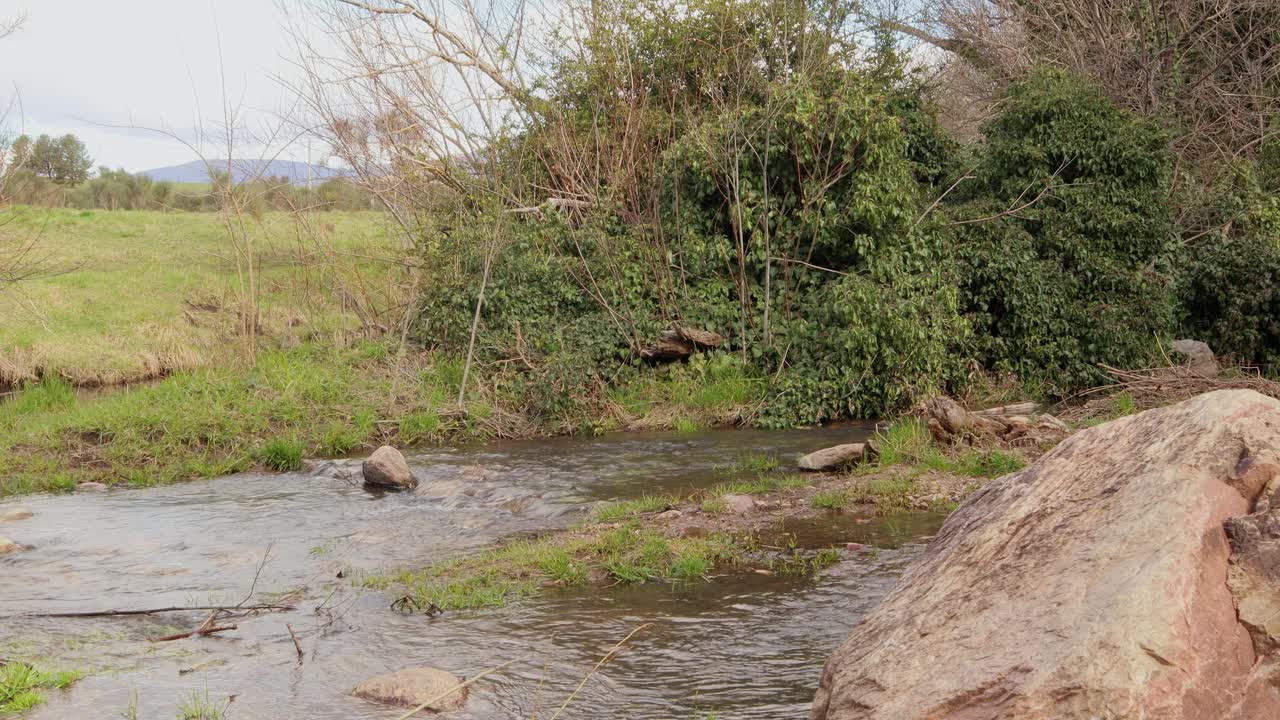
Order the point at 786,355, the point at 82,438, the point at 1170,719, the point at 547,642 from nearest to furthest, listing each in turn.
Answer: the point at 1170,719, the point at 547,642, the point at 82,438, the point at 786,355

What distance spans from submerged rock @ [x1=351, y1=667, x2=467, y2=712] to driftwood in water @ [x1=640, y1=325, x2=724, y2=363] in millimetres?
10867

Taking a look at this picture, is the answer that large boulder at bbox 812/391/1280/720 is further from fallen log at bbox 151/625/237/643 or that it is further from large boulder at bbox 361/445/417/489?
large boulder at bbox 361/445/417/489

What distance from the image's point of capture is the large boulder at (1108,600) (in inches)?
130

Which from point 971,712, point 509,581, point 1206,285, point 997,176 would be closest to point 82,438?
point 509,581

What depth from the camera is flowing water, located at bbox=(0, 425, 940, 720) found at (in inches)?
206

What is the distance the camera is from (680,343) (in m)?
16.0

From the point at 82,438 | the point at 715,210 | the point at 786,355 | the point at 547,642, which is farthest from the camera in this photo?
the point at 715,210

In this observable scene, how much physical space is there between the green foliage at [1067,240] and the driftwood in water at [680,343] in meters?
4.08

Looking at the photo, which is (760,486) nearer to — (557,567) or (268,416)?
(557,567)

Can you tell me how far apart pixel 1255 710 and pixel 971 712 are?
942 mm

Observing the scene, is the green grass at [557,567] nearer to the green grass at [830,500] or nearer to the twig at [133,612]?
the twig at [133,612]

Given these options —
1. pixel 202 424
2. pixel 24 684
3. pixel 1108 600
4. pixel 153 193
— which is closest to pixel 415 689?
pixel 24 684

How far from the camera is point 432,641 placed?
6.10m

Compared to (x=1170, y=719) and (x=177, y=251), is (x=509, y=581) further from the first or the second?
(x=177, y=251)
